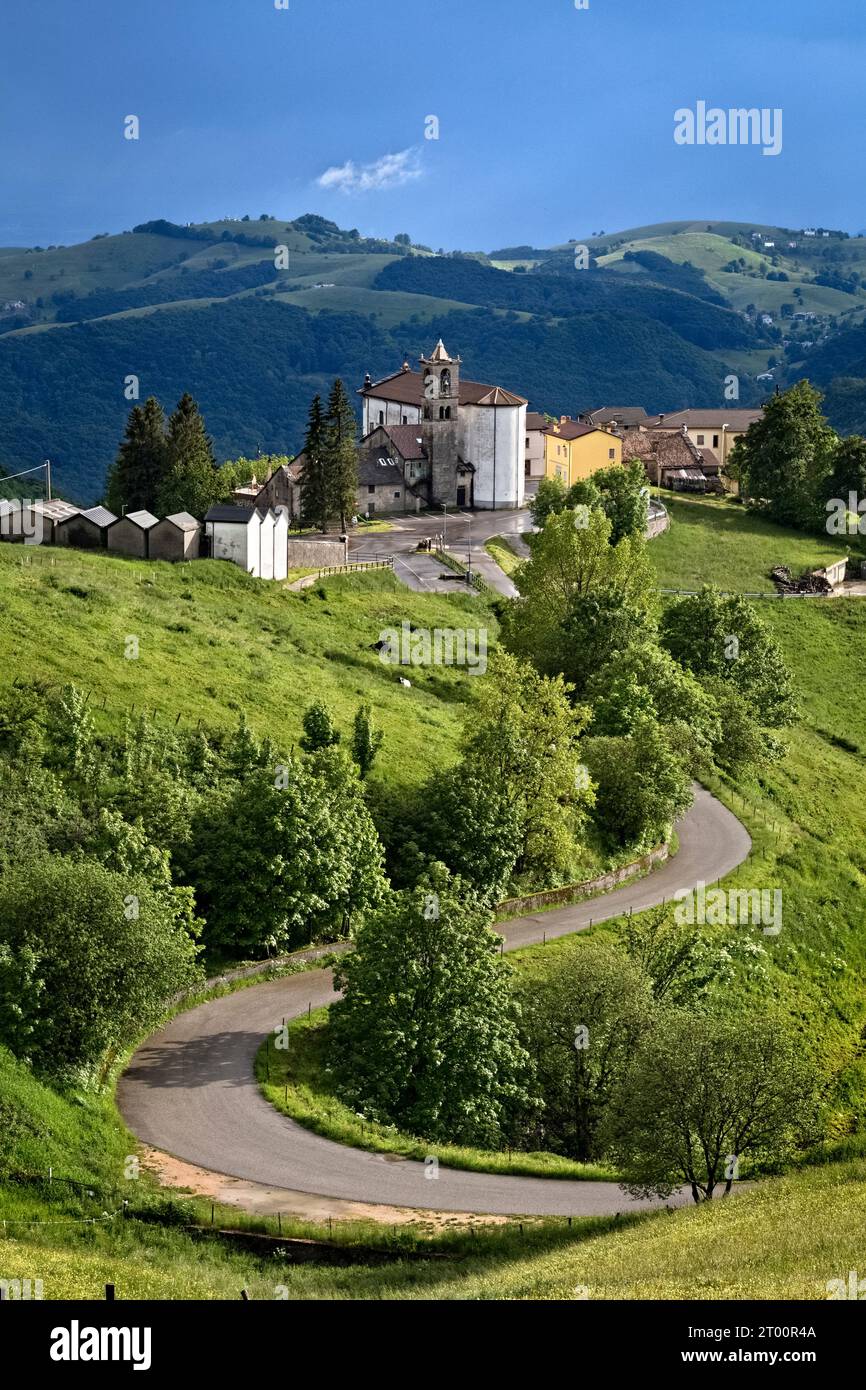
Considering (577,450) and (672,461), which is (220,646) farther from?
(672,461)

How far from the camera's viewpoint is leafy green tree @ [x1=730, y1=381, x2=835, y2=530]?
11325 cm

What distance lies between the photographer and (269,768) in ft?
158

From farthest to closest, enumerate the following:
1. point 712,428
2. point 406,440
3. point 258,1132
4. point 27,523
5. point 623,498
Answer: point 712,428 → point 406,440 → point 623,498 → point 27,523 → point 258,1132

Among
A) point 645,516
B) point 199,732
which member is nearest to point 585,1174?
point 199,732

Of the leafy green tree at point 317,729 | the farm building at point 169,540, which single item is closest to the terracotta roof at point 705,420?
the farm building at point 169,540

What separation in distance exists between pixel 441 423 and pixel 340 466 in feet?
49.2

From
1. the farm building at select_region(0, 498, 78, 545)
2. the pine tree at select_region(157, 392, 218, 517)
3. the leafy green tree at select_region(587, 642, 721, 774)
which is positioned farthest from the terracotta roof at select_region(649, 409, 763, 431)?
the leafy green tree at select_region(587, 642, 721, 774)

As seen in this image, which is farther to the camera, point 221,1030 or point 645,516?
point 645,516

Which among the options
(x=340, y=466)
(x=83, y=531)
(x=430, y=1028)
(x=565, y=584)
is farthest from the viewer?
(x=340, y=466)

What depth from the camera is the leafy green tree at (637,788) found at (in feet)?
191

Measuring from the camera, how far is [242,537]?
79.6 m

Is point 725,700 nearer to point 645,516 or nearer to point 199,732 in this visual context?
point 199,732

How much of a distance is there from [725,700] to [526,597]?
12.2 m

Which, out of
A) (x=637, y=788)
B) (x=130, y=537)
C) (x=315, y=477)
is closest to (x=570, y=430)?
(x=315, y=477)
